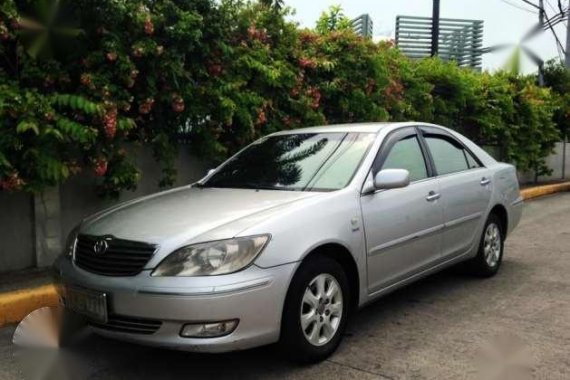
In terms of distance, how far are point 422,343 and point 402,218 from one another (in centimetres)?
85

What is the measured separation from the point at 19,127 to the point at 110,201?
5.70 feet

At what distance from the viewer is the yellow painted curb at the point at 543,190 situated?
491 inches

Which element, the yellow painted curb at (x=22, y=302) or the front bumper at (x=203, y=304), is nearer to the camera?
the front bumper at (x=203, y=304)

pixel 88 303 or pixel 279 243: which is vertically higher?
pixel 279 243

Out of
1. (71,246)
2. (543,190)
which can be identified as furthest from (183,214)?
(543,190)

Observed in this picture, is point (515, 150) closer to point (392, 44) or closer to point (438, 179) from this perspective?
point (392, 44)

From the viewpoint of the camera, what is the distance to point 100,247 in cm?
349

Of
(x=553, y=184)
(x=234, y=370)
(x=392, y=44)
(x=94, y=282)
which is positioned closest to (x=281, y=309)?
(x=234, y=370)

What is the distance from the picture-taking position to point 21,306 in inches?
181

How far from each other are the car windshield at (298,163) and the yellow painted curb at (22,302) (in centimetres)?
149

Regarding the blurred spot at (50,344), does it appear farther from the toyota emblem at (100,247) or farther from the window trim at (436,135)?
the window trim at (436,135)

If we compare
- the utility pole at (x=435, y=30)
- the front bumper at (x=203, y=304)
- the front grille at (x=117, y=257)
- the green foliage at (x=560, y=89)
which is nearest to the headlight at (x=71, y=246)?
the front grille at (x=117, y=257)

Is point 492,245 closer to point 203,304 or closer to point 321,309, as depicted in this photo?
point 321,309

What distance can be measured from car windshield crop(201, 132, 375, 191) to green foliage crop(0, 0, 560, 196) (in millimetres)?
1214
